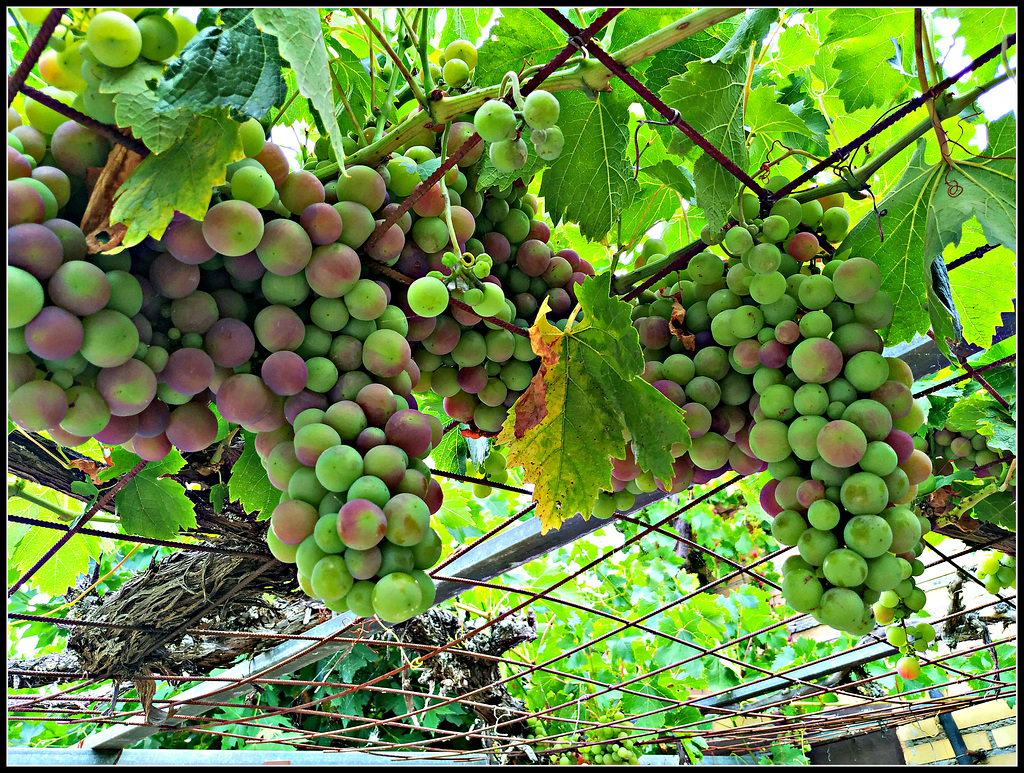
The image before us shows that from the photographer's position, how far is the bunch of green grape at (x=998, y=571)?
1.87m

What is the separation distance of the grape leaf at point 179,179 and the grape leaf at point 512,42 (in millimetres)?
390

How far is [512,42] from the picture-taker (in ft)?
3.08

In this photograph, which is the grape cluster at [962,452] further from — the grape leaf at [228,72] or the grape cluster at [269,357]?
the grape leaf at [228,72]

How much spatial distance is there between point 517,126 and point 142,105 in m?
0.35

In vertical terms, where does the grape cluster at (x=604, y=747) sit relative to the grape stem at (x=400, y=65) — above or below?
below

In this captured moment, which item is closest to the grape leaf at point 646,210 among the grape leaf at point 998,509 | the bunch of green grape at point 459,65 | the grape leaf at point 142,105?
the bunch of green grape at point 459,65

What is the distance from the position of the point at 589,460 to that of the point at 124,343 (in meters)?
0.54

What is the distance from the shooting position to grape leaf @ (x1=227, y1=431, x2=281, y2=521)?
98 centimetres

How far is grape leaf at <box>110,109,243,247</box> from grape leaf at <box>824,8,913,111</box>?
89 cm

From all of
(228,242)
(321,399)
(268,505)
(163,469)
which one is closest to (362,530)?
(321,399)

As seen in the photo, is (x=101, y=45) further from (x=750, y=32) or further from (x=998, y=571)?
(x=998, y=571)

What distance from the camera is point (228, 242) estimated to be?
2.20 feet

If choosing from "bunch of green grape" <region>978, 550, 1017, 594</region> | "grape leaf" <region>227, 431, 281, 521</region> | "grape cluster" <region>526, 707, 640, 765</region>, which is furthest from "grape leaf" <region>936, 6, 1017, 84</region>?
"grape cluster" <region>526, 707, 640, 765</region>

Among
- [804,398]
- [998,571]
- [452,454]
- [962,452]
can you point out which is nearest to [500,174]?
[804,398]
